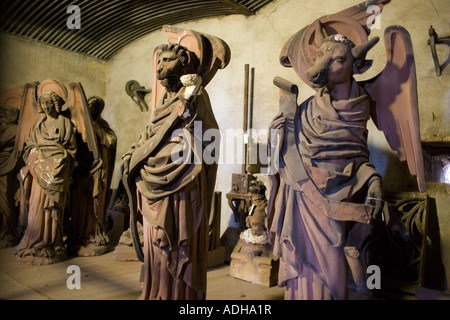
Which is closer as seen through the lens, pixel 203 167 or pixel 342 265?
pixel 342 265

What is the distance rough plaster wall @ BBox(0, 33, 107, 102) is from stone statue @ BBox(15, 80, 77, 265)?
290 cm

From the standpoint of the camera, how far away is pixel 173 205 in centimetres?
229

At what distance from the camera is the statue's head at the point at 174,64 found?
2.40 meters

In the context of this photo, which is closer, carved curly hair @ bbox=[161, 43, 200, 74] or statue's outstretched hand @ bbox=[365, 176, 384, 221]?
statue's outstretched hand @ bbox=[365, 176, 384, 221]

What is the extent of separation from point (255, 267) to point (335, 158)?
2.08m

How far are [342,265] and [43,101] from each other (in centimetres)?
396

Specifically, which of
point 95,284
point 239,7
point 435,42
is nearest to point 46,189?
point 95,284

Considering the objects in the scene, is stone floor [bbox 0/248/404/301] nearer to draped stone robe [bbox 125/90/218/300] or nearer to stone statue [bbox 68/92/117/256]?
stone statue [bbox 68/92/117/256]

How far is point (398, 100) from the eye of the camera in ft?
7.30

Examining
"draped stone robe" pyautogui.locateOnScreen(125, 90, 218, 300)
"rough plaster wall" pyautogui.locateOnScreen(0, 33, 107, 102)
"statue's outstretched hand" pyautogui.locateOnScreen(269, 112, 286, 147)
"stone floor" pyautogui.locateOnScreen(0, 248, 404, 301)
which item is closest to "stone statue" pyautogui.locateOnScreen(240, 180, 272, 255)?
"stone floor" pyautogui.locateOnScreen(0, 248, 404, 301)

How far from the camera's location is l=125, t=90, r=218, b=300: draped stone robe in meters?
2.27

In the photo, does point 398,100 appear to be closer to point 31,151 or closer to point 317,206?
point 317,206

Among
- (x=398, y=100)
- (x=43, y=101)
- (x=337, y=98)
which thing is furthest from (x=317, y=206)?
(x=43, y=101)

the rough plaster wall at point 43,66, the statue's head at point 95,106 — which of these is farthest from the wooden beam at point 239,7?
the rough plaster wall at point 43,66
